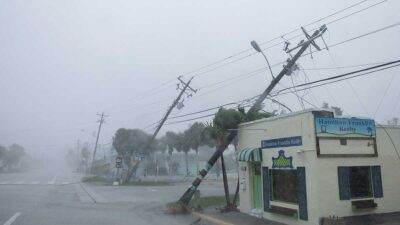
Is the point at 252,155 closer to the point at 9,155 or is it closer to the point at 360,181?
the point at 360,181

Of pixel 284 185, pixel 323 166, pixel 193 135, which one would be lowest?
pixel 284 185

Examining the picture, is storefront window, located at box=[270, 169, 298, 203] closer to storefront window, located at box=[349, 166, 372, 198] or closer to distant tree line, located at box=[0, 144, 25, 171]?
storefront window, located at box=[349, 166, 372, 198]

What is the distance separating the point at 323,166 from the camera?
1282 centimetres

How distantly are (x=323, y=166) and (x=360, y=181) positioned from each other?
6.19 feet

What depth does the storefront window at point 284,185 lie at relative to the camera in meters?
14.0

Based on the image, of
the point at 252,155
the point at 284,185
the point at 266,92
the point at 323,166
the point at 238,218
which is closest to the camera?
the point at 323,166

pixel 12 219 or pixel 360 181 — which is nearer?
pixel 360 181

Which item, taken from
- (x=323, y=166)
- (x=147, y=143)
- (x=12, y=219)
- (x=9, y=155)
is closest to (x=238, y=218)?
(x=323, y=166)

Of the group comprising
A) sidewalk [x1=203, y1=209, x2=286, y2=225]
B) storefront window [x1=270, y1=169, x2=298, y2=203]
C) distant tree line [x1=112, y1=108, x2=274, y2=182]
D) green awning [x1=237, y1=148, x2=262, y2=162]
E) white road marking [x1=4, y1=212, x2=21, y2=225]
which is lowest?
sidewalk [x1=203, y1=209, x2=286, y2=225]

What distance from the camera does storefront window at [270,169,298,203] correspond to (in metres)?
14.0

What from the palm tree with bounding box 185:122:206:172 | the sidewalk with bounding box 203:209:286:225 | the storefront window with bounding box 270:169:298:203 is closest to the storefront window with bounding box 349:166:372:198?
the storefront window with bounding box 270:169:298:203

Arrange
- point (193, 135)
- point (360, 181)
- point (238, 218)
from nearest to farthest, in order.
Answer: point (360, 181) < point (238, 218) < point (193, 135)

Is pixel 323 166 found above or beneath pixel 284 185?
above

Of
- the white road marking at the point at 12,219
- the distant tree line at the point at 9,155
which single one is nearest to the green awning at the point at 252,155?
the white road marking at the point at 12,219
